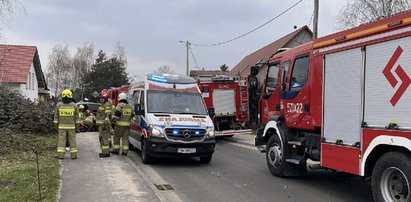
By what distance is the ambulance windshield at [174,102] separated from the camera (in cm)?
1134

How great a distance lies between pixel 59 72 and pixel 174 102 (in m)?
70.0

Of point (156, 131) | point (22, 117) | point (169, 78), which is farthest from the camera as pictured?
point (22, 117)

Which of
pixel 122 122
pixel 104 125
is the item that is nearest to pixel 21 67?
pixel 104 125

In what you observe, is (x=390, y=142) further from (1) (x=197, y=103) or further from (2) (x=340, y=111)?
(1) (x=197, y=103)

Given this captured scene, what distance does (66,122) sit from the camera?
11102mm

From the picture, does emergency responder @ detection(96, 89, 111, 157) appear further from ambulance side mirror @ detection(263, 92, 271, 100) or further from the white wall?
the white wall

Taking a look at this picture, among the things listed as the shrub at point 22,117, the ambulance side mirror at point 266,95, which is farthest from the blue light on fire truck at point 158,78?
the shrub at point 22,117

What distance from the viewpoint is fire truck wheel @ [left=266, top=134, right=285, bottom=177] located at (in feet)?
29.6

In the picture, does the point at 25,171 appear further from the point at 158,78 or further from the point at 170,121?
the point at 158,78

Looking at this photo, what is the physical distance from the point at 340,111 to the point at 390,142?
51.3 inches

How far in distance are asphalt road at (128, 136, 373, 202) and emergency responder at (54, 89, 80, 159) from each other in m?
1.69

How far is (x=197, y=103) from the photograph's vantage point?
1188cm

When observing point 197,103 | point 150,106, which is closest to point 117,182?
point 150,106

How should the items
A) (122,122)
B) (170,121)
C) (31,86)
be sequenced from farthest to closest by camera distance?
(31,86) < (122,122) < (170,121)
